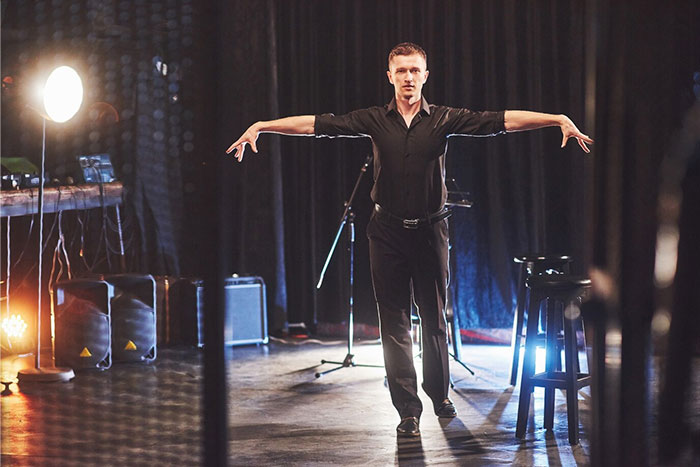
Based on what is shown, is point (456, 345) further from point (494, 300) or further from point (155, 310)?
point (155, 310)

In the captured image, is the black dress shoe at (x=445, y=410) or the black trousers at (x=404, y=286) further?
the black dress shoe at (x=445, y=410)

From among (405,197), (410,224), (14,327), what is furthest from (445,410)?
(14,327)

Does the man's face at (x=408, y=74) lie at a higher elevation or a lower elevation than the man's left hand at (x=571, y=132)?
higher

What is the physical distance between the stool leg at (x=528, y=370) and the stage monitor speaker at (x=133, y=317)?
276cm

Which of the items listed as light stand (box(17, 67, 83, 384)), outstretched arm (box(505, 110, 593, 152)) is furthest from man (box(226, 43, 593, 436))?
light stand (box(17, 67, 83, 384))

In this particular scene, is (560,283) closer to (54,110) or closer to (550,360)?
(550,360)

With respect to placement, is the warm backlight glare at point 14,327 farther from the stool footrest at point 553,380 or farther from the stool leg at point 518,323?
the stool footrest at point 553,380

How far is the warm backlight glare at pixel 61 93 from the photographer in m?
5.04

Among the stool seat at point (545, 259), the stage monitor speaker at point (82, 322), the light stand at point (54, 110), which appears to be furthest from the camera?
the stage monitor speaker at point (82, 322)

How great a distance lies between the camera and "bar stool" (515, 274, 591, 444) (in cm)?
367

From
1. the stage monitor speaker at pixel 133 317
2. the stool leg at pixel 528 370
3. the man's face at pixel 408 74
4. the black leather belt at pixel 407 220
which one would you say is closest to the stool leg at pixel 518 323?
the stool leg at pixel 528 370

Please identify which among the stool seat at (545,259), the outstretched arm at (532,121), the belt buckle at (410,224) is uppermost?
the outstretched arm at (532,121)

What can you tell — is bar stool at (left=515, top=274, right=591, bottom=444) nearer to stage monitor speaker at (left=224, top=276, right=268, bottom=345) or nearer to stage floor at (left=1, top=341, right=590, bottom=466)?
stage floor at (left=1, top=341, right=590, bottom=466)

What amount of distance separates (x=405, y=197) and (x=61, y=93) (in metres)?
2.49
